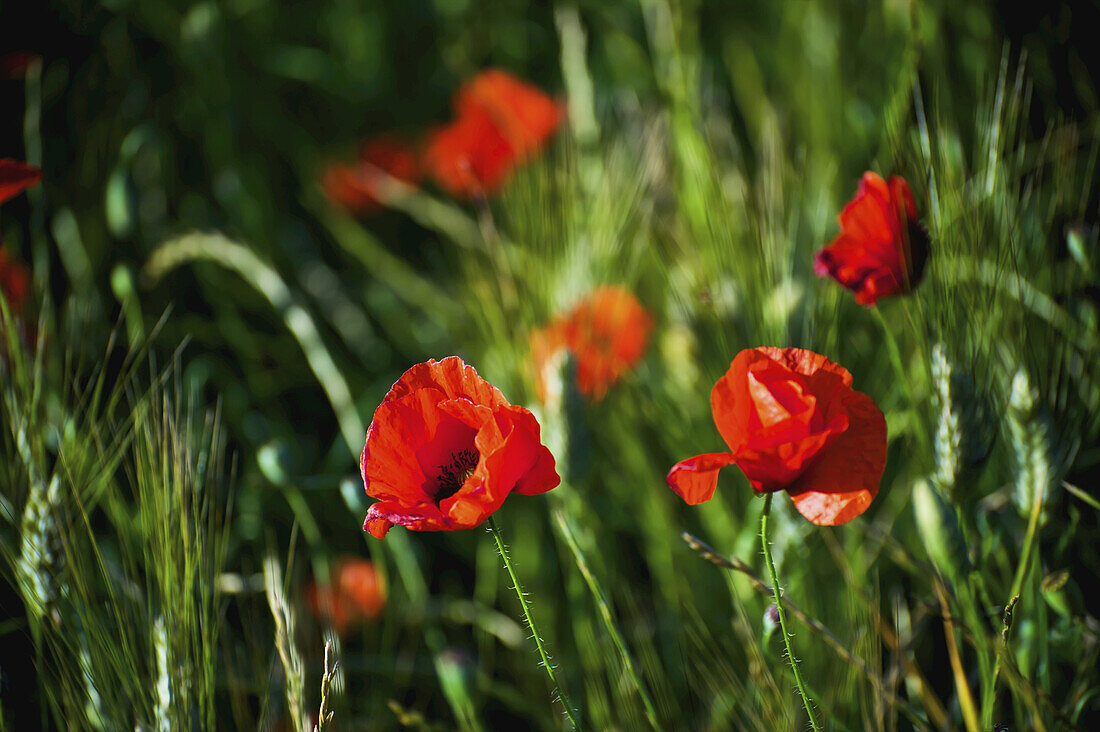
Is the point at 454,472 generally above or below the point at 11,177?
below

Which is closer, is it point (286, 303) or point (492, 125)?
point (286, 303)

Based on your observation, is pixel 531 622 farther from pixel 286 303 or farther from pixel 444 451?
pixel 286 303

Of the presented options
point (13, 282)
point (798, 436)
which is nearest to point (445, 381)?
point (798, 436)

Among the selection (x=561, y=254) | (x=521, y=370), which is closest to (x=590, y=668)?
(x=521, y=370)

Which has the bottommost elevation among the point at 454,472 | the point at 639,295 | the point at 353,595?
the point at 353,595

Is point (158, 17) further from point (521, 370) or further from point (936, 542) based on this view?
point (936, 542)

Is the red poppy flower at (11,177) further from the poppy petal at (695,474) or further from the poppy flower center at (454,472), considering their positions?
the poppy petal at (695,474)

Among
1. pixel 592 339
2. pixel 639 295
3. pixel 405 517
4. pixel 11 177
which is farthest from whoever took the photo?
pixel 639 295

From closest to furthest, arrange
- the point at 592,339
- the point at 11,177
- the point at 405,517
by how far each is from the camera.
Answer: the point at 405,517, the point at 11,177, the point at 592,339
